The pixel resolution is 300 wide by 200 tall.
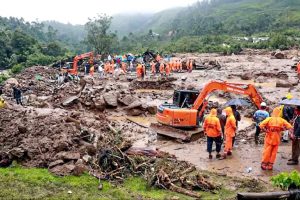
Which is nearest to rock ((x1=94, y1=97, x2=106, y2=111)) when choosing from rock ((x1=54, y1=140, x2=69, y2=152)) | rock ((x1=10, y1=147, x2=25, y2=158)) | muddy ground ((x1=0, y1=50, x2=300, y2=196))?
muddy ground ((x1=0, y1=50, x2=300, y2=196))

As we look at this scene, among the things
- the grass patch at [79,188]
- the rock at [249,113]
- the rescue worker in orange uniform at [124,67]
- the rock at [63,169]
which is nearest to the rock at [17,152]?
the grass patch at [79,188]

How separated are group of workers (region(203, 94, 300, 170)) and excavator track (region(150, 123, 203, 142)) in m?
1.67

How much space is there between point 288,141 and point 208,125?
3689mm

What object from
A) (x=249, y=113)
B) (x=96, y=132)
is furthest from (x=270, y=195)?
(x=249, y=113)

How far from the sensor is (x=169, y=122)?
16312 millimetres

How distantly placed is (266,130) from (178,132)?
4672mm

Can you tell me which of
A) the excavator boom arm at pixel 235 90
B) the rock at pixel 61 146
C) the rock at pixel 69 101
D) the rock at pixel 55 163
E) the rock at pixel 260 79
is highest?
the excavator boom arm at pixel 235 90

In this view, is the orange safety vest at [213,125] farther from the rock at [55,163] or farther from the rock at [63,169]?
the rock at [55,163]

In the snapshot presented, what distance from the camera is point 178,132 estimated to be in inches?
643

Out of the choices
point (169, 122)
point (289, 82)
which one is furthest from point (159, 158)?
point (289, 82)

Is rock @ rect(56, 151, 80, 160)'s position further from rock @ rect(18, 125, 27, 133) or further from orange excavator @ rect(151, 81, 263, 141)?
orange excavator @ rect(151, 81, 263, 141)

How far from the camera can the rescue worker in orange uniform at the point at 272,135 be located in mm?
11992

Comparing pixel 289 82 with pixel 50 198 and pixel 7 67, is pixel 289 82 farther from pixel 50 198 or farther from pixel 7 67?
pixel 7 67

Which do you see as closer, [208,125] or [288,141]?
[208,125]
